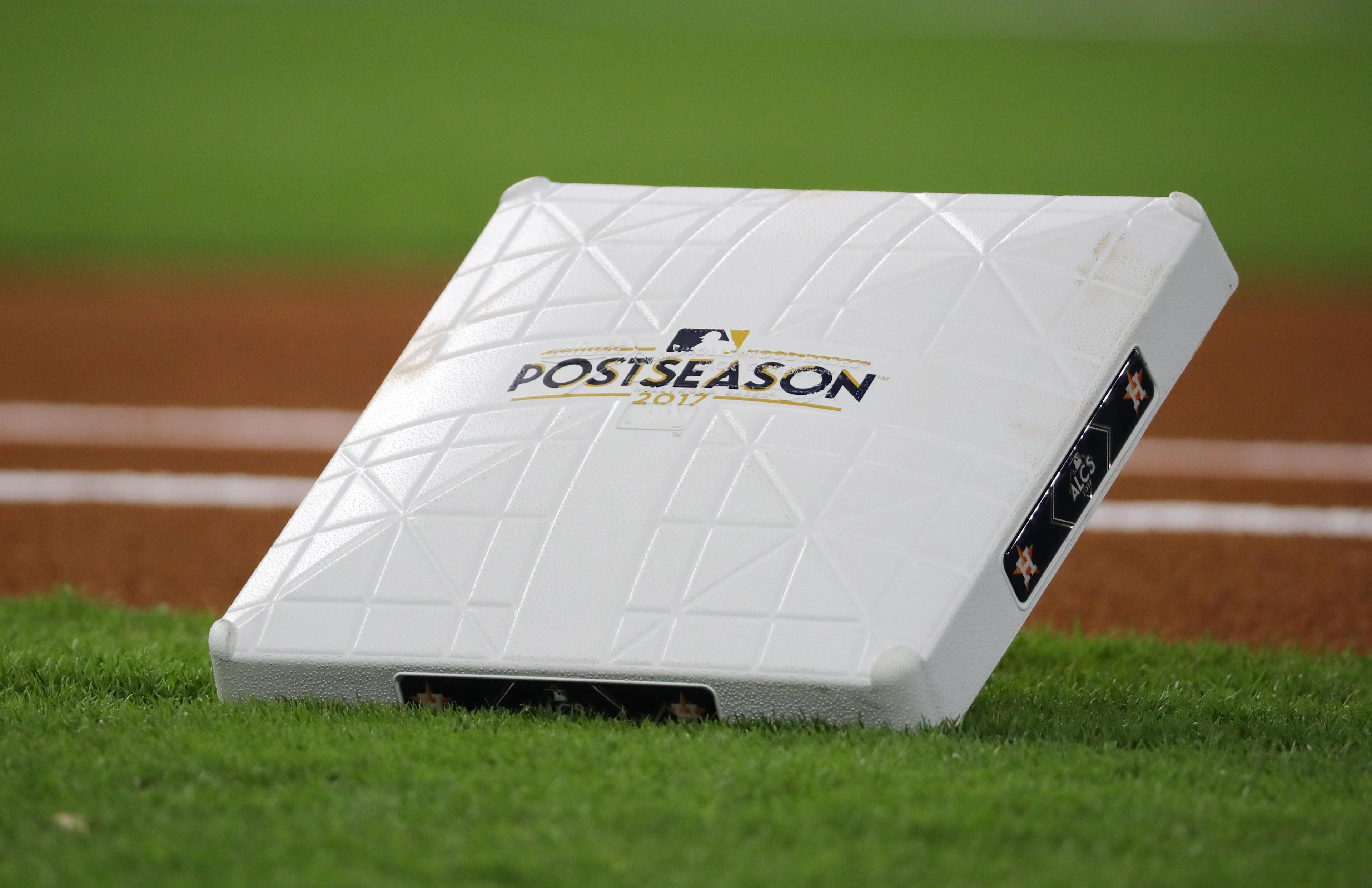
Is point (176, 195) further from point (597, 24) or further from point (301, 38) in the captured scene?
point (597, 24)

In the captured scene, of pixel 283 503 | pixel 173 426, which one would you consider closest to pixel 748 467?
pixel 283 503

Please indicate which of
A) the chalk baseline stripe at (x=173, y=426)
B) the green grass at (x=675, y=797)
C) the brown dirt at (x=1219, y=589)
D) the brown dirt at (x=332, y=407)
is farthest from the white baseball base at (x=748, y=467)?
the chalk baseline stripe at (x=173, y=426)

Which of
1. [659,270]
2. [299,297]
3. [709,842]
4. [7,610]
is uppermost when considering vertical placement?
[659,270]

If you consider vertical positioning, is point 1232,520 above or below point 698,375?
below

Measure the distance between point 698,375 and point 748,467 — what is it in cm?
28

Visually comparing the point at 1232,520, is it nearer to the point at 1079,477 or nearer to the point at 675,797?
the point at 1079,477

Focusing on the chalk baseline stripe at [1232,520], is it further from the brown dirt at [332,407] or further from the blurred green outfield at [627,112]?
the blurred green outfield at [627,112]

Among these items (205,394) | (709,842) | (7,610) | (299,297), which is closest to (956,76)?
(299,297)

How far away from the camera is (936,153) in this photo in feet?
48.7

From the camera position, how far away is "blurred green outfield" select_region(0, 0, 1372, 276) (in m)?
12.8

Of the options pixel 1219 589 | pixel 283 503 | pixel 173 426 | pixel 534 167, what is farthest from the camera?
pixel 534 167

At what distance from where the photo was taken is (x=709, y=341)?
3.15 metres

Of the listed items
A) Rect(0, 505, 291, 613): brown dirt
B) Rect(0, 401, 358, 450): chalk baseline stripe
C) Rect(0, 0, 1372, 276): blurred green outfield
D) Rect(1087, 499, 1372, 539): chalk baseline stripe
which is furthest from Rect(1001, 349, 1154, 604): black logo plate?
Rect(0, 0, 1372, 276): blurred green outfield

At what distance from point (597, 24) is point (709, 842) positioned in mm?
19944
